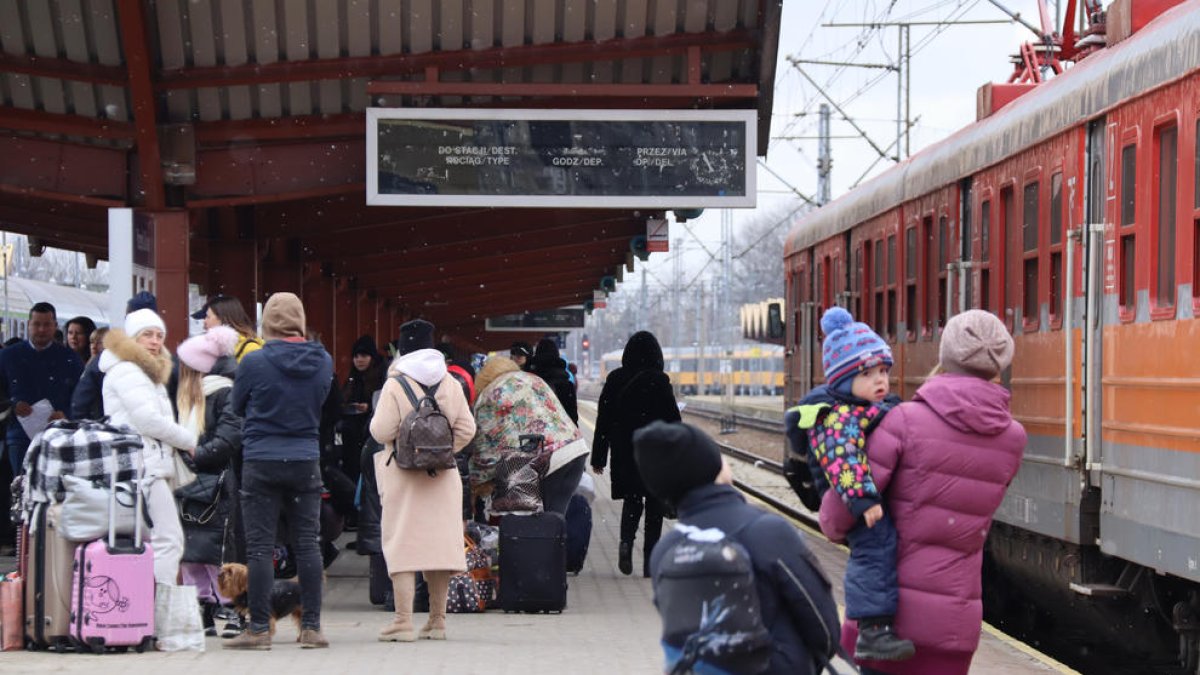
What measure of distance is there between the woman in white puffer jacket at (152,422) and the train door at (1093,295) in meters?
4.54

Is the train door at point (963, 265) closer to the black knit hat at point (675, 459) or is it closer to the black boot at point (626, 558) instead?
the black boot at point (626, 558)

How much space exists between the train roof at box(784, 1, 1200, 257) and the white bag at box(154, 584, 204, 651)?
5.23 metres

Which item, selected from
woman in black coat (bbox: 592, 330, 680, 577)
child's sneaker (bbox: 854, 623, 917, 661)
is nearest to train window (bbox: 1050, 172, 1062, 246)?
woman in black coat (bbox: 592, 330, 680, 577)

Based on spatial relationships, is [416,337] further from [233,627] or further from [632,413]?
[632,413]

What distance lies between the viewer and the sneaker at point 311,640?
980 cm

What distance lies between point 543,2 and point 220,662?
5785 mm

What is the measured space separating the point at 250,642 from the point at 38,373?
4897mm

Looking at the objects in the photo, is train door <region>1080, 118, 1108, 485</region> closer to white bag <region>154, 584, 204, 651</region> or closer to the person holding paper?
white bag <region>154, 584, 204, 651</region>

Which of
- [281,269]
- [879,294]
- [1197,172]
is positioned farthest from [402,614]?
[281,269]

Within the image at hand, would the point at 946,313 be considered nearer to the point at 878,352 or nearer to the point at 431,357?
the point at 431,357

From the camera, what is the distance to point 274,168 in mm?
14156

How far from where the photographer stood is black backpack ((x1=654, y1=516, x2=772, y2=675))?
4.59 m

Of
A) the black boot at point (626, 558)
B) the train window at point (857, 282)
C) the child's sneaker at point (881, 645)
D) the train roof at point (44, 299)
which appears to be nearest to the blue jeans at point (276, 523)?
the child's sneaker at point (881, 645)

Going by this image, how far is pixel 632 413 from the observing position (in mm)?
14031
